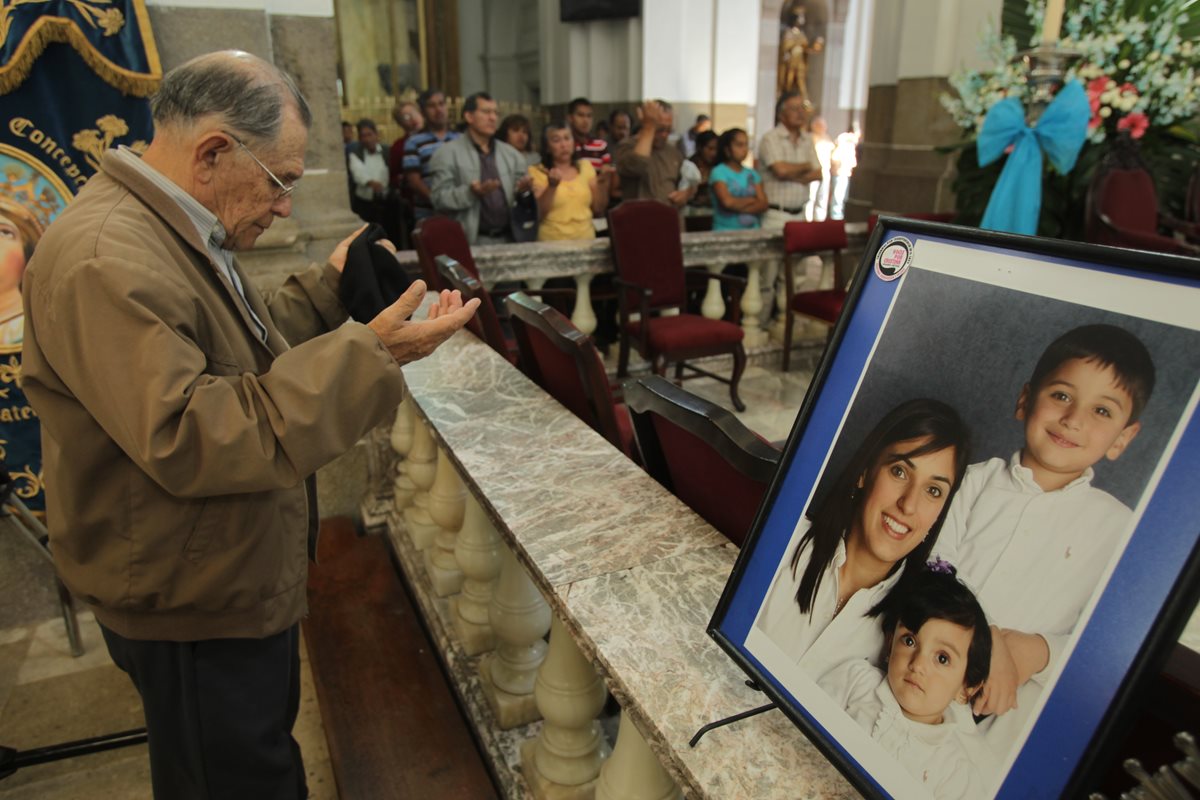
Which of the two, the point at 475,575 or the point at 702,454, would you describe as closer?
the point at 702,454

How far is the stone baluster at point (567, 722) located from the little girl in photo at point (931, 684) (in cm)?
71

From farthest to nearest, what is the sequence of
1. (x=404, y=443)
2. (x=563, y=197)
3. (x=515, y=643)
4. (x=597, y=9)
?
(x=597, y=9)
(x=563, y=197)
(x=404, y=443)
(x=515, y=643)

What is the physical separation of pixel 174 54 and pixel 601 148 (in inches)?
148

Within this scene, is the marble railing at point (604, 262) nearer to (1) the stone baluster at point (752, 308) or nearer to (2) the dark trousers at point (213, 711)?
(1) the stone baluster at point (752, 308)

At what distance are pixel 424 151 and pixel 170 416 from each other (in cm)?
565

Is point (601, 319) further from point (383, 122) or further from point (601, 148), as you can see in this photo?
point (383, 122)

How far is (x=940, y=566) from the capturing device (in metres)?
0.71

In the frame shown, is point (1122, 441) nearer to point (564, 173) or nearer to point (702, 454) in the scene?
point (702, 454)

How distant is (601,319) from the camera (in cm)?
518

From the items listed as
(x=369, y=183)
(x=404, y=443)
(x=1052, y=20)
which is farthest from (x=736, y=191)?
(x=404, y=443)

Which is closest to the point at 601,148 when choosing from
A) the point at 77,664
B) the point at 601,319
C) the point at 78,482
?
the point at 601,319

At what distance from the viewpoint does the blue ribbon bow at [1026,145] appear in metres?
3.90

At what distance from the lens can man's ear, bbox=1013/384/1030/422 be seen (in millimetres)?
670

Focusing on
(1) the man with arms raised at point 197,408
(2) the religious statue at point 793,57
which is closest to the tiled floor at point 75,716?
(1) the man with arms raised at point 197,408
